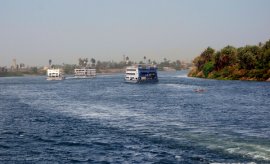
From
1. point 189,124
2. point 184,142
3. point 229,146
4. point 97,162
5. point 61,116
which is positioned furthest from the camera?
point 61,116

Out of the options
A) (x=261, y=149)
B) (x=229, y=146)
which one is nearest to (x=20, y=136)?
(x=229, y=146)

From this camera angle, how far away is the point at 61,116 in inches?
3189

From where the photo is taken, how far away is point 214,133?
5516cm

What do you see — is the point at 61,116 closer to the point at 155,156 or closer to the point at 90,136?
the point at 90,136

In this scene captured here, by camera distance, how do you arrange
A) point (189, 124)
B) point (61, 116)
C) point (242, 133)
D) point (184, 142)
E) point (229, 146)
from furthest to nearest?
1. point (61, 116)
2. point (189, 124)
3. point (242, 133)
4. point (184, 142)
5. point (229, 146)

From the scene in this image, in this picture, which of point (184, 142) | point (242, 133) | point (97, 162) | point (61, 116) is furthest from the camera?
point (61, 116)

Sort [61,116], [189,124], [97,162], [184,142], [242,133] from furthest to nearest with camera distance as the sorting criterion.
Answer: [61,116]
[189,124]
[242,133]
[184,142]
[97,162]

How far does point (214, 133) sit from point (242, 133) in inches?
140

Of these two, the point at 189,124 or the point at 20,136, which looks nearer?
the point at 20,136

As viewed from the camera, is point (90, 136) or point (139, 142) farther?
point (90, 136)

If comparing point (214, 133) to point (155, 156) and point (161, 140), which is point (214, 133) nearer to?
point (161, 140)

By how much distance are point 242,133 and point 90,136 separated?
65.9ft

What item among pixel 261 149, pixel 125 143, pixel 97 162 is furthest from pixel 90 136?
pixel 261 149

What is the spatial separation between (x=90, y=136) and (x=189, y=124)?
632 inches
